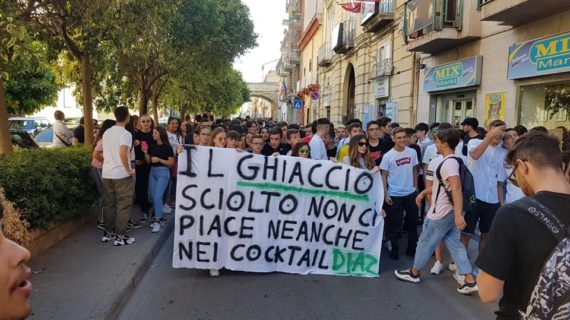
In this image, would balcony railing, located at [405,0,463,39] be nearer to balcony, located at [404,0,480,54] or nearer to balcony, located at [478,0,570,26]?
balcony, located at [404,0,480,54]

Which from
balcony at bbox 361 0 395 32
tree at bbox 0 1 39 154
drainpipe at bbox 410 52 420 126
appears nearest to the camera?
tree at bbox 0 1 39 154

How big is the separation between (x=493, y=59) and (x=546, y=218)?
10.4 metres

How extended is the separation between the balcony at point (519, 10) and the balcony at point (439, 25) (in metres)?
1.90

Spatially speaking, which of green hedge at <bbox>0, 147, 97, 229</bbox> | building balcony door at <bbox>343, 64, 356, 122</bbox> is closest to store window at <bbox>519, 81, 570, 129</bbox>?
green hedge at <bbox>0, 147, 97, 229</bbox>

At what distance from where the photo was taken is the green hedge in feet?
18.3

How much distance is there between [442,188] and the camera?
5.25 meters

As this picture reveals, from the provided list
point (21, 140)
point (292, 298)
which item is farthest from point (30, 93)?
point (292, 298)

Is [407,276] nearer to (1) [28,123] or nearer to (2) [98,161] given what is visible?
(2) [98,161]

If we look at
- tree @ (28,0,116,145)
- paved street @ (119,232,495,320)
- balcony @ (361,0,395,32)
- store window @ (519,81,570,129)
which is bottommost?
paved street @ (119,232,495,320)

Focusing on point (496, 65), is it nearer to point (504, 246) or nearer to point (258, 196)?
point (258, 196)

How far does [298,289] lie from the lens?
17.4 feet

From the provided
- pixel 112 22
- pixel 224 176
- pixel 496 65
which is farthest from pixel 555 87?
pixel 112 22

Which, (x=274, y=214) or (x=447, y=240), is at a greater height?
(x=274, y=214)

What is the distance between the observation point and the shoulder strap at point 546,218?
1.94 metres
